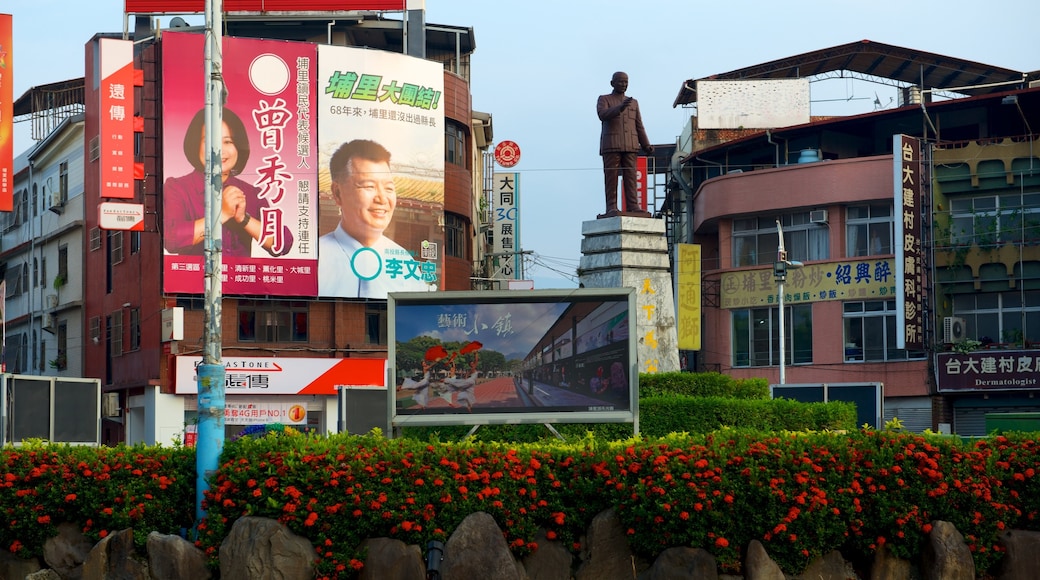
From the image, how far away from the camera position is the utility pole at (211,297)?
14.6 m

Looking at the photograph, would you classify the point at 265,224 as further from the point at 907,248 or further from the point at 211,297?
the point at 211,297

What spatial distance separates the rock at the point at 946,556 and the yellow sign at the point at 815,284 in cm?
3430

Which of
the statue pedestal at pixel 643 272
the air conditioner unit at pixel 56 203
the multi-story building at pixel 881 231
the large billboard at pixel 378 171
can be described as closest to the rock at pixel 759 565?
the statue pedestal at pixel 643 272

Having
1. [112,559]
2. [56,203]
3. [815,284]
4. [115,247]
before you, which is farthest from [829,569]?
[56,203]

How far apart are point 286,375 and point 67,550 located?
91.2ft

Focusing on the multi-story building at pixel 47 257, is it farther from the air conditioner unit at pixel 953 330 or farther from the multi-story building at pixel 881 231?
the air conditioner unit at pixel 953 330

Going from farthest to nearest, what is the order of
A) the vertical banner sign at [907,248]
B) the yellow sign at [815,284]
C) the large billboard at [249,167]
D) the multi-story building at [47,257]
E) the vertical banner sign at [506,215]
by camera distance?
the vertical banner sign at [506,215] < the multi-story building at [47,257] < the yellow sign at [815,284] < the vertical banner sign at [907,248] < the large billboard at [249,167]

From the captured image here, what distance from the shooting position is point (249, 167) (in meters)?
41.2

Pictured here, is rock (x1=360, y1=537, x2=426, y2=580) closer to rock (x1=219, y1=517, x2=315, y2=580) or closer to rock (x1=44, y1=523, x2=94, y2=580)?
rock (x1=219, y1=517, x2=315, y2=580)

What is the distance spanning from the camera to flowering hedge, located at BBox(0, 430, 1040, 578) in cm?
1346

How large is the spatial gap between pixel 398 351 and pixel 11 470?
16.2 feet

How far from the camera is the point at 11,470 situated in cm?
1518

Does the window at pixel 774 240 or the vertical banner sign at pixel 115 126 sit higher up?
the vertical banner sign at pixel 115 126

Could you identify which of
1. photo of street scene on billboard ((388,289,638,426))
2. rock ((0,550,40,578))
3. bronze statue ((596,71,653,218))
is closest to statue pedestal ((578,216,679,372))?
bronze statue ((596,71,653,218))
